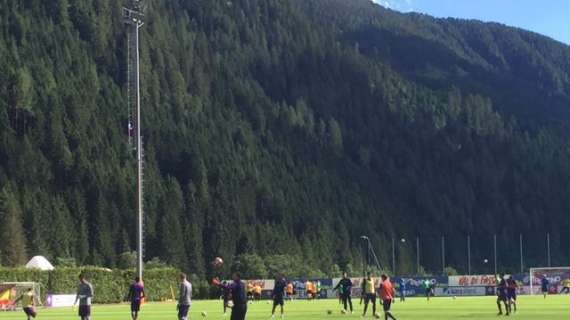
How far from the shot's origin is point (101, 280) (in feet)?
321

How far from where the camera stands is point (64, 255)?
578 feet

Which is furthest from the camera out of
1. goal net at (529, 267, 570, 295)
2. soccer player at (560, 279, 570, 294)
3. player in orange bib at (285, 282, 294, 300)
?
goal net at (529, 267, 570, 295)

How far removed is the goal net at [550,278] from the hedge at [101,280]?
37.8m

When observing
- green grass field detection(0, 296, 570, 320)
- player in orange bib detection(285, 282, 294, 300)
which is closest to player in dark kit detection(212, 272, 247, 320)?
green grass field detection(0, 296, 570, 320)

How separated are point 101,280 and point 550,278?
46.5m

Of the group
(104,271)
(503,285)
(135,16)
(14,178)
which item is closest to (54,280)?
(104,271)

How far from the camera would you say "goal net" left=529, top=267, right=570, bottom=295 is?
355 feet

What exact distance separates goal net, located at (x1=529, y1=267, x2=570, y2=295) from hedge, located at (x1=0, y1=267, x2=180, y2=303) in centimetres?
3777

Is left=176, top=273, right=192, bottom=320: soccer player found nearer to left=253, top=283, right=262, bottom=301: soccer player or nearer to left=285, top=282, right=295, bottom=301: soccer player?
left=285, top=282, right=295, bottom=301: soccer player

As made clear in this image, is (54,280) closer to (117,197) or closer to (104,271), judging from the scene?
(104,271)

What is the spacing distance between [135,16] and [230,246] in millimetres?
117741

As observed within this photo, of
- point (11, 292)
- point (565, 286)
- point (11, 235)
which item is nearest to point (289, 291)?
point (565, 286)

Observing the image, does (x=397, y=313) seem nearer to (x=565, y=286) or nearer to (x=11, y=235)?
(x=565, y=286)

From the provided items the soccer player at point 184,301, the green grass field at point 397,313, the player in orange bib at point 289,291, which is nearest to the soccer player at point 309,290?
the player in orange bib at point 289,291
